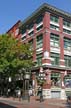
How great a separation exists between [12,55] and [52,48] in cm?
797

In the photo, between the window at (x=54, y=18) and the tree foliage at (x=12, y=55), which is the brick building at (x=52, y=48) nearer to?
the window at (x=54, y=18)

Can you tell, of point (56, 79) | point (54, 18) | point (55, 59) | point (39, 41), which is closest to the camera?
point (56, 79)

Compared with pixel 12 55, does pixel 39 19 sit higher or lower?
higher

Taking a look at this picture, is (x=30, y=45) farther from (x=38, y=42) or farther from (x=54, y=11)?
(x=54, y=11)

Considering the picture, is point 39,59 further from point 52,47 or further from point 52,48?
point 52,47

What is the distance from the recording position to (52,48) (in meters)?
47.8

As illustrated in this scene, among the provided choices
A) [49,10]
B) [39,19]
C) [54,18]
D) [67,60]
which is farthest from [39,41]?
[67,60]

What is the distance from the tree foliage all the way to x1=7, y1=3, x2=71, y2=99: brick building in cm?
292

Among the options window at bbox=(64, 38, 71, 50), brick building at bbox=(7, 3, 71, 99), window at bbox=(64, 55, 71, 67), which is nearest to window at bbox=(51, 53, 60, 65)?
brick building at bbox=(7, 3, 71, 99)

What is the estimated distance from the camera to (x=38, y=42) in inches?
1969

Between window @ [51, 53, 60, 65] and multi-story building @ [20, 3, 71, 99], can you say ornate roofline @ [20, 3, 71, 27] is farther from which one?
window @ [51, 53, 60, 65]

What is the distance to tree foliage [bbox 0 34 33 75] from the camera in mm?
43588

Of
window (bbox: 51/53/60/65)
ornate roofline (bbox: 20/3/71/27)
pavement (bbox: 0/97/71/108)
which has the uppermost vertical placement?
ornate roofline (bbox: 20/3/71/27)

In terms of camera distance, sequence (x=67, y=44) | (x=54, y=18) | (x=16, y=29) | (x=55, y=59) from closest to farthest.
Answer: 1. (x=55, y=59)
2. (x=54, y=18)
3. (x=67, y=44)
4. (x=16, y=29)
